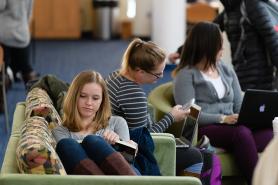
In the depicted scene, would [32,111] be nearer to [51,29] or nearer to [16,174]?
[16,174]

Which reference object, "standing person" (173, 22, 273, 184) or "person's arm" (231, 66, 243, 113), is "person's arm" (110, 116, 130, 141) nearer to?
"standing person" (173, 22, 273, 184)

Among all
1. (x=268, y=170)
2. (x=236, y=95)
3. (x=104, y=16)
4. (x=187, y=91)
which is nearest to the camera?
(x=268, y=170)

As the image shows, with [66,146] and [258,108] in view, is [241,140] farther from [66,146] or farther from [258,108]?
[66,146]

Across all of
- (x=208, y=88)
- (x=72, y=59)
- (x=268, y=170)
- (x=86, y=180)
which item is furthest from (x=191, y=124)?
(x=72, y=59)

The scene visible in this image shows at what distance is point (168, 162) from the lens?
12.1 feet

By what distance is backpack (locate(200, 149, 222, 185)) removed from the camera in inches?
159

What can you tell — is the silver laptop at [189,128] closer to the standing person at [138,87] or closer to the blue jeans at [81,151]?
the standing person at [138,87]

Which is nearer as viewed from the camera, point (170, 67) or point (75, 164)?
point (75, 164)

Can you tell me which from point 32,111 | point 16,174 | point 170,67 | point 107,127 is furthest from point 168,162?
point 170,67

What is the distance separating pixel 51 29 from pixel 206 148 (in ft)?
25.1

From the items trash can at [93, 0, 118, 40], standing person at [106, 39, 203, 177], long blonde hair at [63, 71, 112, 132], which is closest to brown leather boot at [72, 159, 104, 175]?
long blonde hair at [63, 71, 112, 132]

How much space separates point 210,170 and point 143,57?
0.76 m

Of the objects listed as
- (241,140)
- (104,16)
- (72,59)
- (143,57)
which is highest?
(143,57)

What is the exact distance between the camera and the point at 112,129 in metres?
3.55
